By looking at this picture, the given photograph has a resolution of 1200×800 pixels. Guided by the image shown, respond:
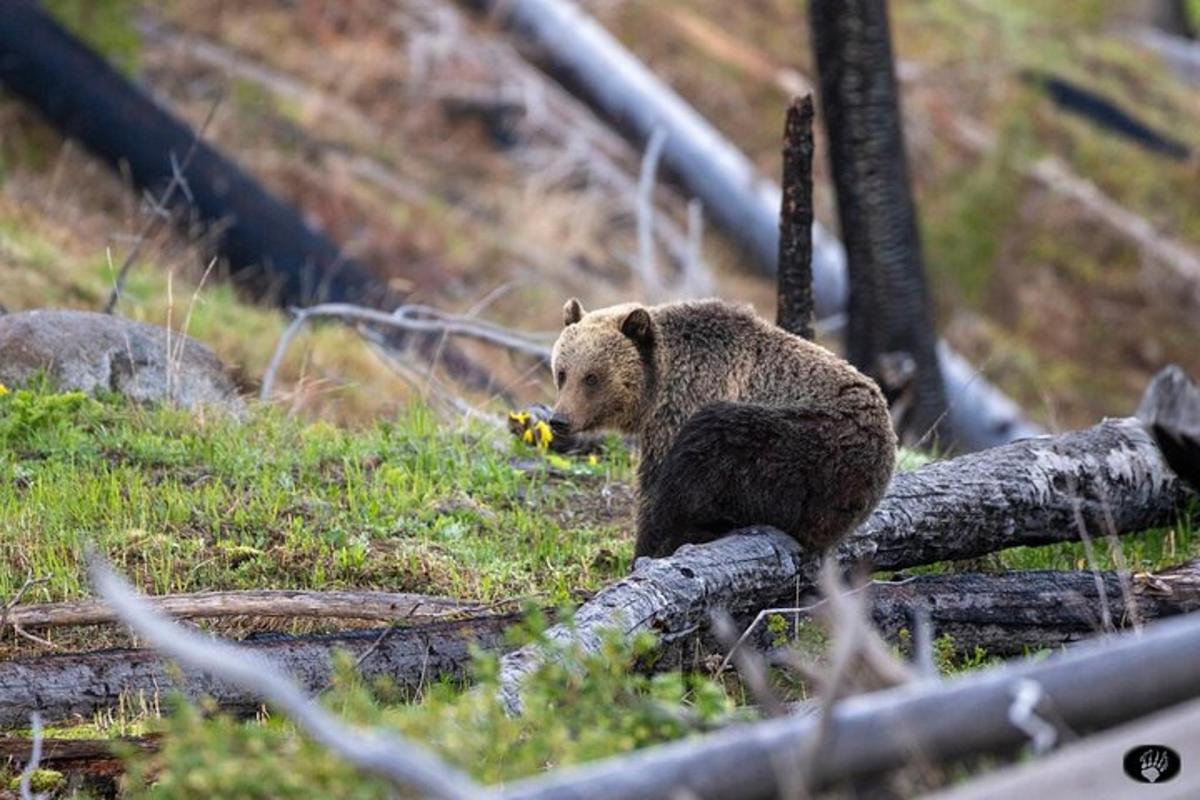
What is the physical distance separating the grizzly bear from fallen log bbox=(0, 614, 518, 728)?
81 cm

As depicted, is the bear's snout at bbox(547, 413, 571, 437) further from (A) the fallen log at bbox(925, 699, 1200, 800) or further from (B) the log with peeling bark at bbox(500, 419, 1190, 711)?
(A) the fallen log at bbox(925, 699, 1200, 800)

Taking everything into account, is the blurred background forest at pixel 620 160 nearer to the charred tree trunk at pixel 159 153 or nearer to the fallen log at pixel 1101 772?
the charred tree trunk at pixel 159 153

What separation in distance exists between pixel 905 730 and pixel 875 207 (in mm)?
7028

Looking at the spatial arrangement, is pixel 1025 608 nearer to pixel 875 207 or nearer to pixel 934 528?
pixel 934 528

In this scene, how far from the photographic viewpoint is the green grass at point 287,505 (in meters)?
6.15

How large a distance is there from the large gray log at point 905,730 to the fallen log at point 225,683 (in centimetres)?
190

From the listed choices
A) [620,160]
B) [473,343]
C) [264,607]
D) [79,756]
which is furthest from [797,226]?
[620,160]

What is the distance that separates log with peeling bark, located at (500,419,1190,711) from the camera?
5211 mm

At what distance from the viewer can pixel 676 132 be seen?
15391mm

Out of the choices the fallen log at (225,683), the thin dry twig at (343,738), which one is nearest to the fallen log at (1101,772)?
the thin dry twig at (343,738)

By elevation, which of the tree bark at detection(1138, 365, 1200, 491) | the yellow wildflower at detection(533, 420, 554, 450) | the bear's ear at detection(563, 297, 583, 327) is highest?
the tree bark at detection(1138, 365, 1200, 491)

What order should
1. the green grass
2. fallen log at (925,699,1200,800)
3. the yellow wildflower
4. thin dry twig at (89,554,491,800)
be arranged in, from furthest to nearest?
the yellow wildflower → the green grass → fallen log at (925,699,1200,800) → thin dry twig at (89,554,491,800)

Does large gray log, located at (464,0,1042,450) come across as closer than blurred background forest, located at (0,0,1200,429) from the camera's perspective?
Yes

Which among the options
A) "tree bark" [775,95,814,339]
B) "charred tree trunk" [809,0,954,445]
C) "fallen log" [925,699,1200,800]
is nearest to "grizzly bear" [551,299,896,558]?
"tree bark" [775,95,814,339]
